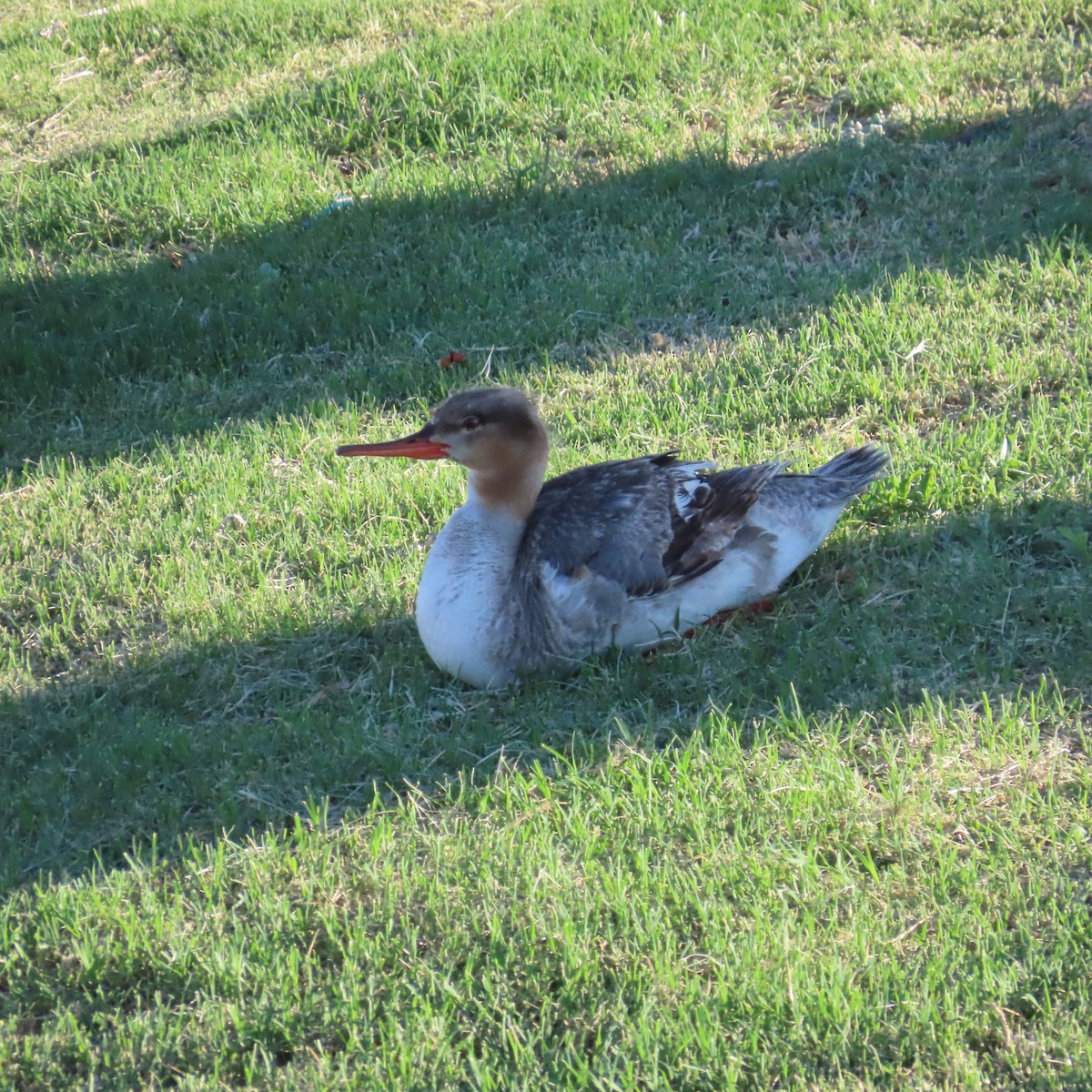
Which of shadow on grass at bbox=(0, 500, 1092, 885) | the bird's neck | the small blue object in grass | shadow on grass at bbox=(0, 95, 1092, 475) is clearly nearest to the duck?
the bird's neck

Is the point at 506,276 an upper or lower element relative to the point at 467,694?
upper

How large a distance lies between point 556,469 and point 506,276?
197 centimetres

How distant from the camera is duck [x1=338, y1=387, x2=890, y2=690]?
4340 millimetres

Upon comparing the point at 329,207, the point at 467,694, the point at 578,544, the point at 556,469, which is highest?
the point at 329,207

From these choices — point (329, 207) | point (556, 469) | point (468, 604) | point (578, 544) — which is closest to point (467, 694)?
point (468, 604)

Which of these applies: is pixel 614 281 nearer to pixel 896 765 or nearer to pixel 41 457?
pixel 41 457

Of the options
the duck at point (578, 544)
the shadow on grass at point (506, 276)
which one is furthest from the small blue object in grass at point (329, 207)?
the duck at point (578, 544)

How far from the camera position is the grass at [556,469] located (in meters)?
3.02

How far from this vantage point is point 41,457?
620 centimetres

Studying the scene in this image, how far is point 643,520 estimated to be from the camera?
14.7ft

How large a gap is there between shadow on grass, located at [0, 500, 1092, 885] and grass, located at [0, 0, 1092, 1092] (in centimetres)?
2

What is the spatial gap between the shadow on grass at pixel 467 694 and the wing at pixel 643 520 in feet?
0.97

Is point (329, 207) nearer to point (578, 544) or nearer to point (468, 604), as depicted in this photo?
point (578, 544)

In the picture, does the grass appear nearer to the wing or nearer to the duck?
the duck
